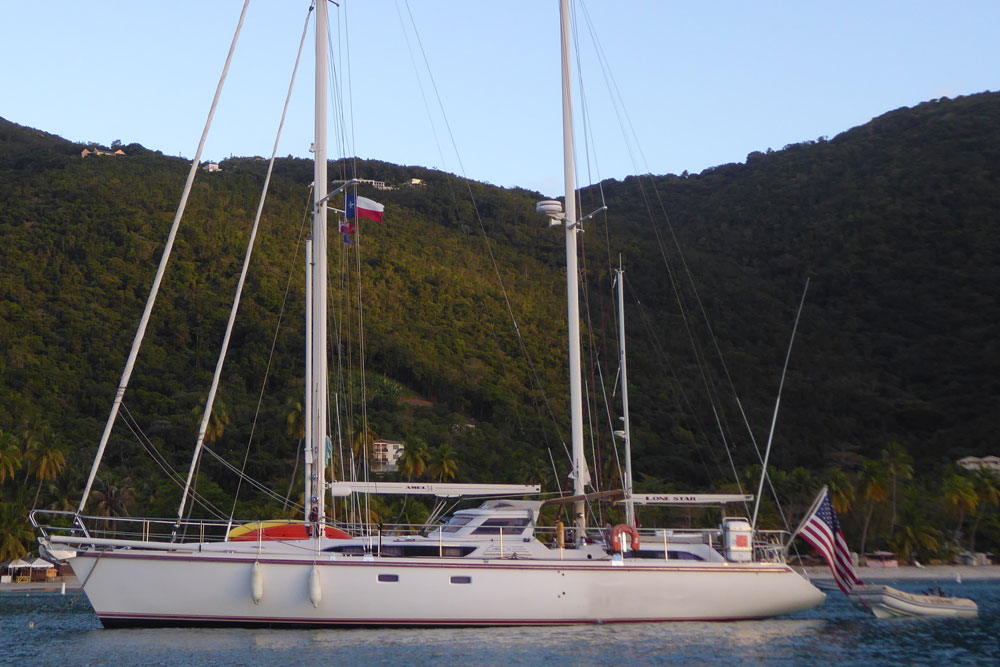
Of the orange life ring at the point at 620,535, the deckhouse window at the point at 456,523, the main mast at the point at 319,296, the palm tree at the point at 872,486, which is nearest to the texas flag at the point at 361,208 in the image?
the main mast at the point at 319,296

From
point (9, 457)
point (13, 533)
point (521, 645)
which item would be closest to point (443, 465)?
point (13, 533)

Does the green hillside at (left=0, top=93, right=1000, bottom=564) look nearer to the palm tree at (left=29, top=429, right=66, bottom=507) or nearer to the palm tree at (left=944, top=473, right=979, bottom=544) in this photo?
the palm tree at (left=29, top=429, right=66, bottom=507)

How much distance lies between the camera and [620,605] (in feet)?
63.5

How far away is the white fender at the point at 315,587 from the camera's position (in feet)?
59.2

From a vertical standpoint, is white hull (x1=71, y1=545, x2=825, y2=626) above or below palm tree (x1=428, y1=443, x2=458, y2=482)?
below

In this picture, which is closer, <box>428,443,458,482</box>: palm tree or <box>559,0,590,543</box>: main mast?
<box>559,0,590,543</box>: main mast

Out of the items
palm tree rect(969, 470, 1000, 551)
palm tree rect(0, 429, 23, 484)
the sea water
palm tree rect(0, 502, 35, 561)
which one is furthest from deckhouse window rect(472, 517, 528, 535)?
palm tree rect(969, 470, 1000, 551)

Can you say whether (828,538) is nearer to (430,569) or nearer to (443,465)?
(430,569)

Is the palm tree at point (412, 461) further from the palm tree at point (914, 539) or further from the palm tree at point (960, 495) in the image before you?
the palm tree at point (960, 495)

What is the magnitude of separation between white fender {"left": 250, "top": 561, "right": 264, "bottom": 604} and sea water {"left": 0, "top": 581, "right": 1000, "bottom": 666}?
739mm

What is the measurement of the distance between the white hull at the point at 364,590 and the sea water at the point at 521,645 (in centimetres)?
29

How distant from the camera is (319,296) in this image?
20422 millimetres

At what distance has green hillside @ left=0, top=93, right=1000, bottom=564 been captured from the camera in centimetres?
5841

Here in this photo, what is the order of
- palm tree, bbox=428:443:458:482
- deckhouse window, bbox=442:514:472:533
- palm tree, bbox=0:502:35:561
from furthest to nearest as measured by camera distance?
1. palm tree, bbox=428:443:458:482
2. palm tree, bbox=0:502:35:561
3. deckhouse window, bbox=442:514:472:533
